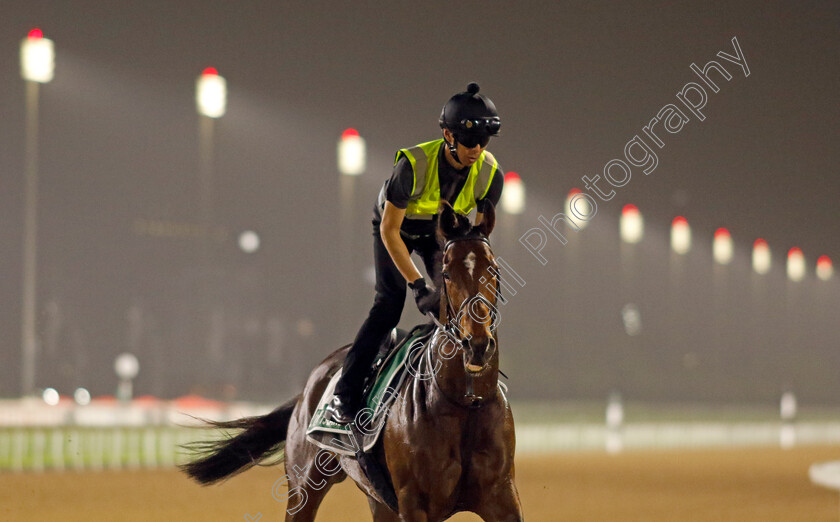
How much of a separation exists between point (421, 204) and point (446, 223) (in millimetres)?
657

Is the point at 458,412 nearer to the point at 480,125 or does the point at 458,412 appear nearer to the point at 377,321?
the point at 377,321

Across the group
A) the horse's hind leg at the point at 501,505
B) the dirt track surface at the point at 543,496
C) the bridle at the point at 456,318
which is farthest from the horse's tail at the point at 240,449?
the dirt track surface at the point at 543,496

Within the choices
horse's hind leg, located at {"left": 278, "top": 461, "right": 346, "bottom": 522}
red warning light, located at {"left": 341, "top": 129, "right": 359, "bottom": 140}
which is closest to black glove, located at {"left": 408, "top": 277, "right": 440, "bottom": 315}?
horse's hind leg, located at {"left": 278, "top": 461, "right": 346, "bottom": 522}

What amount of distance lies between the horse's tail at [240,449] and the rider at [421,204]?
1.85m

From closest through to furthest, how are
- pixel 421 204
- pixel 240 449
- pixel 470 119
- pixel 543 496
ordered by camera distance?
pixel 470 119
pixel 421 204
pixel 240 449
pixel 543 496

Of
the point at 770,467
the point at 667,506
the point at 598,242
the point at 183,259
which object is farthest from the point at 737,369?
the point at 667,506

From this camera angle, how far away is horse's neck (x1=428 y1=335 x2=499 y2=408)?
5574mm

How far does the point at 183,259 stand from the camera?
114m

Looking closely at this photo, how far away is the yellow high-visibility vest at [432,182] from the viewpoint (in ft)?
19.9

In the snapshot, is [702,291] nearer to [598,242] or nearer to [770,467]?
[598,242]

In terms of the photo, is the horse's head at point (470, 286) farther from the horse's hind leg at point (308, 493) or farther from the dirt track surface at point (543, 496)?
the dirt track surface at point (543, 496)

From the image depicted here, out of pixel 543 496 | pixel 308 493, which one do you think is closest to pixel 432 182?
pixel 308 493

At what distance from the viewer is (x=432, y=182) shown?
6.14m

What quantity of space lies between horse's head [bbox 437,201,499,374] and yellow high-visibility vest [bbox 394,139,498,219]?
0.46m
